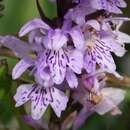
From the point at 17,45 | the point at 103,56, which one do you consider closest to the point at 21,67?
the point at 17,45

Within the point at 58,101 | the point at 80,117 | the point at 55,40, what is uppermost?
the point at 55,40

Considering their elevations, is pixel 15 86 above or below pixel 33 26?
below

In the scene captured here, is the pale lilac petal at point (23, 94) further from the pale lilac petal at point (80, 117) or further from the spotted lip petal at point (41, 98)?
the pale lilac petal at point (80, 117)

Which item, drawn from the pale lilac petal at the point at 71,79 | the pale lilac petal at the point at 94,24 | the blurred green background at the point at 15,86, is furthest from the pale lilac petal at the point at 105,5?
the blurred green background at the point at 15,86

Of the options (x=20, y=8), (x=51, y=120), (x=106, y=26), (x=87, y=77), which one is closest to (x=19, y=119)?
(x=51, y=120)

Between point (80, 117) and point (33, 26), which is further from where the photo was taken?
point (80, 117)

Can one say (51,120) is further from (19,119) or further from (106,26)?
(106,26)

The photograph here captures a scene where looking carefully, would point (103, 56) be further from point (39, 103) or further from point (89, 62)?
point (39, 103)
